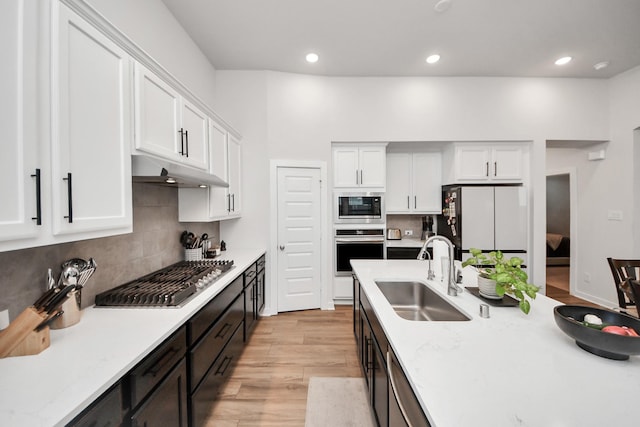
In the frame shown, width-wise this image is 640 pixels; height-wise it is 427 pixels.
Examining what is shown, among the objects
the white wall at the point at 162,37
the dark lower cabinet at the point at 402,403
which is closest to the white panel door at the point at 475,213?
the dark lower cabinet at the point at 402,403

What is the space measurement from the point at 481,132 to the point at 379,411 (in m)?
3.68

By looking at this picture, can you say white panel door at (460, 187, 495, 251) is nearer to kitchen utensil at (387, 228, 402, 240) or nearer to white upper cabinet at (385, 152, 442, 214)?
white upper cabinet at (385, 152, 442, 214)

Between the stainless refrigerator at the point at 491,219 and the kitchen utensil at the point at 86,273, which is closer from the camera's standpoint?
the kitchen utensil at the point at 86,273

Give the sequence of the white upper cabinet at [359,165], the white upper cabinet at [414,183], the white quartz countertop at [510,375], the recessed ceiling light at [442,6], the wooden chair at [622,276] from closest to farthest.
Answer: the white quartz countertop at [510,375], the wooden chair at [622,276], the recessed ceiling light at [442,6], the white upper cabinet at [359,165], the white upper cabinet at [414,183]

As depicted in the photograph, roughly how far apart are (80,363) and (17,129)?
0.85 metres

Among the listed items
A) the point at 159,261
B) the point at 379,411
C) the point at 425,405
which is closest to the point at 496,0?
the point at 425,405

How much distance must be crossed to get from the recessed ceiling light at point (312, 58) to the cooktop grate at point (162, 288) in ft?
8.66

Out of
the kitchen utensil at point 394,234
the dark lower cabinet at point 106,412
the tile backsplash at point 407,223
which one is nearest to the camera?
the dark lower cabinet at point 106,412

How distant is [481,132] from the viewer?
11.8ft

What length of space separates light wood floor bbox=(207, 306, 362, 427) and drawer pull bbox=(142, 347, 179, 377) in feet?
2.86

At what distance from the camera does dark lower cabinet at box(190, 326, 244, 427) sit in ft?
4.73

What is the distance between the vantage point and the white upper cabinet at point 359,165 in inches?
142

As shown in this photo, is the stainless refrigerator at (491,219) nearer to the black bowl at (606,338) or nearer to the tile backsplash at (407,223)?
the tile backsplash at (407,223)

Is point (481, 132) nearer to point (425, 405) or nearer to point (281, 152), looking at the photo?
point (281, 152)
